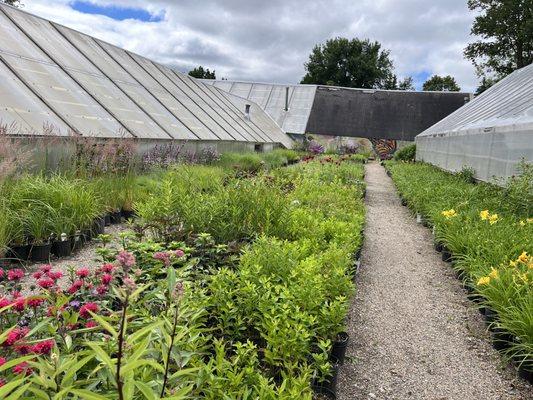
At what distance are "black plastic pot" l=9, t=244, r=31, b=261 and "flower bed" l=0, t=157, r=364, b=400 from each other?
0.63 meters

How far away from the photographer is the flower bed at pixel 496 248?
3027 mm

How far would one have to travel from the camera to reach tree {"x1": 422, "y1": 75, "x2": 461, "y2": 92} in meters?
56.0

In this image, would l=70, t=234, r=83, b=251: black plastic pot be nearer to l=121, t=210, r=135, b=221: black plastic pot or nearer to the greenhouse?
the greenhouse

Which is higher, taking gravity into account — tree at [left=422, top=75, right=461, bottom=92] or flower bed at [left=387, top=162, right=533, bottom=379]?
tree at [left=422, top=75, right=461, bottom=92]

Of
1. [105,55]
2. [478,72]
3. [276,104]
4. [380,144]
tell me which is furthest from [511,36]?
[105,55]

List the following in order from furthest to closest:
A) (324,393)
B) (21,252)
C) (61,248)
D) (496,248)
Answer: (496,248), (61,248), (21,252), (324,393)

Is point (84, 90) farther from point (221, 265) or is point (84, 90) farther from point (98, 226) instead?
point (221, 265)

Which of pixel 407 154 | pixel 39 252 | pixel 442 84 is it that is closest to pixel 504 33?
pixel 407 154

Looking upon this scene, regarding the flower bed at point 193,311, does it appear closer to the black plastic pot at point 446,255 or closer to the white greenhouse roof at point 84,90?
the black plastic pot at point 446,255

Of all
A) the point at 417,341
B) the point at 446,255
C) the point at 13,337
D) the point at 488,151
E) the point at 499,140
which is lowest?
the point at 417,341

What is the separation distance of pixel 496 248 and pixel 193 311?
11.9 ft

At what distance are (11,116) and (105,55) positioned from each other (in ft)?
20.1

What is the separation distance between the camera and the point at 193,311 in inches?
74.4


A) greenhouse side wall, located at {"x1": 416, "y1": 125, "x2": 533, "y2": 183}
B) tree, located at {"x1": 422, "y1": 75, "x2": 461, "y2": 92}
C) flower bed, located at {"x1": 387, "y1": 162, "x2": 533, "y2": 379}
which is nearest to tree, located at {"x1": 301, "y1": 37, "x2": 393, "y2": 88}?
tree, located at {"x1": 422, "y1": 75, "x2": 461, "y2": 92}
